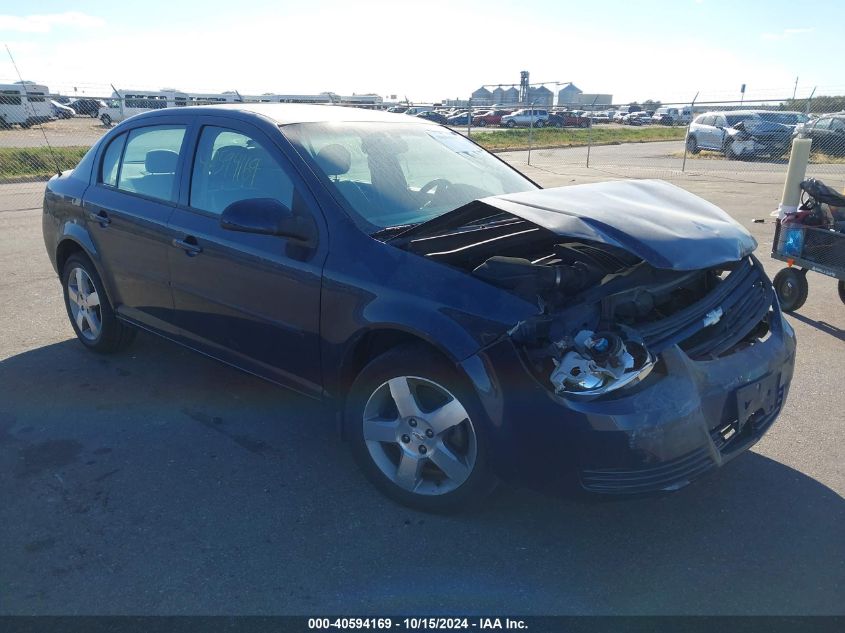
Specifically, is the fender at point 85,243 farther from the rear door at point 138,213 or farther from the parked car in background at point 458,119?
the parked car in background at point 458,119

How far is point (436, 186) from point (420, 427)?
1.53 metres

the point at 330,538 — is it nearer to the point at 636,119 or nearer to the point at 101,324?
the point at 101,324

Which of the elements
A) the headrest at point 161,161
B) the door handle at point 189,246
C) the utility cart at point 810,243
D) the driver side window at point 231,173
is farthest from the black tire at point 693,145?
the door handle at point 189,246

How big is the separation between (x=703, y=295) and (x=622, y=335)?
0.95 m

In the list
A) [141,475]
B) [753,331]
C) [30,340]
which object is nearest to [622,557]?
[753,331]

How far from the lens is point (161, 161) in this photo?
4203mm

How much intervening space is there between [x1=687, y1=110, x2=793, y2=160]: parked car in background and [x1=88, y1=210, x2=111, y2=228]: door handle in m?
21.4

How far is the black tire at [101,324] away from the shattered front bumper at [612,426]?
9.99ft

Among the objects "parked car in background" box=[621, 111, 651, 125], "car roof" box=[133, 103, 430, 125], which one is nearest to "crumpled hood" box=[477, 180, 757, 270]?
"car roof" box=[133, 103, 430, 125]

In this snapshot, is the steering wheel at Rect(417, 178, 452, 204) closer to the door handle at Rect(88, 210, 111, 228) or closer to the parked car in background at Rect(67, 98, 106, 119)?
the door handle at Rect(88, 210, 111, 228)

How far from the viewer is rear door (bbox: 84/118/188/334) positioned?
409 centimetres

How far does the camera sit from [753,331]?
3.25 meters

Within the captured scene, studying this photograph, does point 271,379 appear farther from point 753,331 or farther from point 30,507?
point 753,331

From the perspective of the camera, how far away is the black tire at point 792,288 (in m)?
6.15
